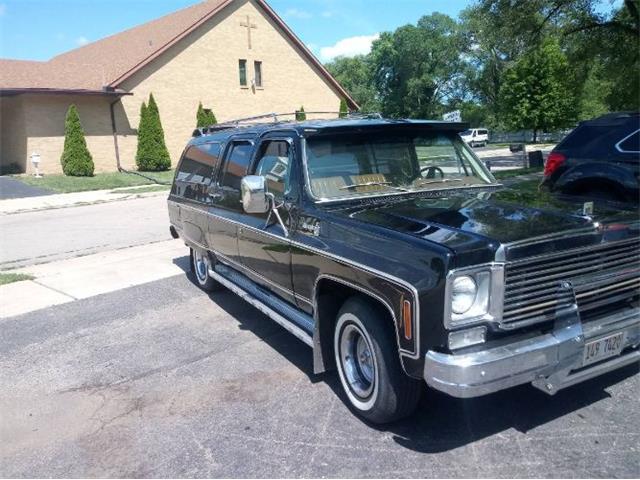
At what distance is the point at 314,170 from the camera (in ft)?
14.1

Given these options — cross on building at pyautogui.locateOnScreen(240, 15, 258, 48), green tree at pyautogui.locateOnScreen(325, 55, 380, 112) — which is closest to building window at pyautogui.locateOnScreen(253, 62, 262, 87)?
cross on building at pyautogui.locateOnScreen(240, 15, 258, 48)

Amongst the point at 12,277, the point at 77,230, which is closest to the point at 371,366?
the point at 12,277

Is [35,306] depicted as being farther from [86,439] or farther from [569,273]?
[569,273]

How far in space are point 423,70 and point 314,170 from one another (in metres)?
68.6

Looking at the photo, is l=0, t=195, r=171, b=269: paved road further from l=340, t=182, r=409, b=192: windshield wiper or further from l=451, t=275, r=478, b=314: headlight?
l=451, t=275, r=478, b=314: headlight

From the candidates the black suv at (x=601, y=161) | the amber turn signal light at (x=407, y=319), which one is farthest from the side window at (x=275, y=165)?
the black suv at (x=601, y=161)

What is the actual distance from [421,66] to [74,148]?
52565mm

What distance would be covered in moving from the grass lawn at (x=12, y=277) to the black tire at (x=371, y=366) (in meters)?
5.89

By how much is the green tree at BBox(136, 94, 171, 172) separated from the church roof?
166 centimetres

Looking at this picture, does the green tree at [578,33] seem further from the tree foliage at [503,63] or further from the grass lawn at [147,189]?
the grass lawn at [147,189]

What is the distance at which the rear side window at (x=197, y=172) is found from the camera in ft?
19.8

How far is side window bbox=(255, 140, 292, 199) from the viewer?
4.48 m

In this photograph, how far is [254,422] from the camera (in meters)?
3.78

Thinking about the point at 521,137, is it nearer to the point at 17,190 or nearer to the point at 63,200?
the point at 17,190
